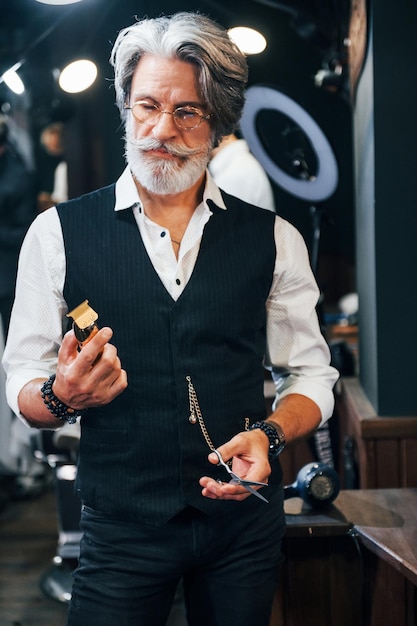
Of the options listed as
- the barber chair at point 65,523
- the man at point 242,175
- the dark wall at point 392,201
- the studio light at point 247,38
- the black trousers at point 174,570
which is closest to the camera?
the black trousers at point 174,570

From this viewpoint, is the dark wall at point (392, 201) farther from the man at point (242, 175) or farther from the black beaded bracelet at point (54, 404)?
the black beaded bracelet at point (54, 404)

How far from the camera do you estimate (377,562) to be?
6.49 ft

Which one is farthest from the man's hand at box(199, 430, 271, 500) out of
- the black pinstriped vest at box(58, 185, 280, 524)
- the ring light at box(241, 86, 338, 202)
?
the ring light at box(241, 86, 338, 202)

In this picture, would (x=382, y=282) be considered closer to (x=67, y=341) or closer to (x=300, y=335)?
(x=300, y=335)

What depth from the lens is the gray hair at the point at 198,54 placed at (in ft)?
5.31

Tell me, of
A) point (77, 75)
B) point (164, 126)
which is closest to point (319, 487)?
point (164, 126)

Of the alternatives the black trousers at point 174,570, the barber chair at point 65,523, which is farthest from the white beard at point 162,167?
the barber chair at point 65,523

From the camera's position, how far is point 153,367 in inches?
62.0

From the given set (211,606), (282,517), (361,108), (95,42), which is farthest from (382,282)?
(95,42)

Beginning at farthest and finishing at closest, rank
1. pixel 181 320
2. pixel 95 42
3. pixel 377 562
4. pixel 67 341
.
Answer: pixel 95 42 < pixel 377 562 < pixel 181 320 < pixel 67 341

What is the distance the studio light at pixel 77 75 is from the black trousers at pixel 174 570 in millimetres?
2127

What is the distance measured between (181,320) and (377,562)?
0.84 meters

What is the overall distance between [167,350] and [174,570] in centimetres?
42

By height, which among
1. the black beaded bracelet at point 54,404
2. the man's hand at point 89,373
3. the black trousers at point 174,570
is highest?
the man's hand at point 89,373
